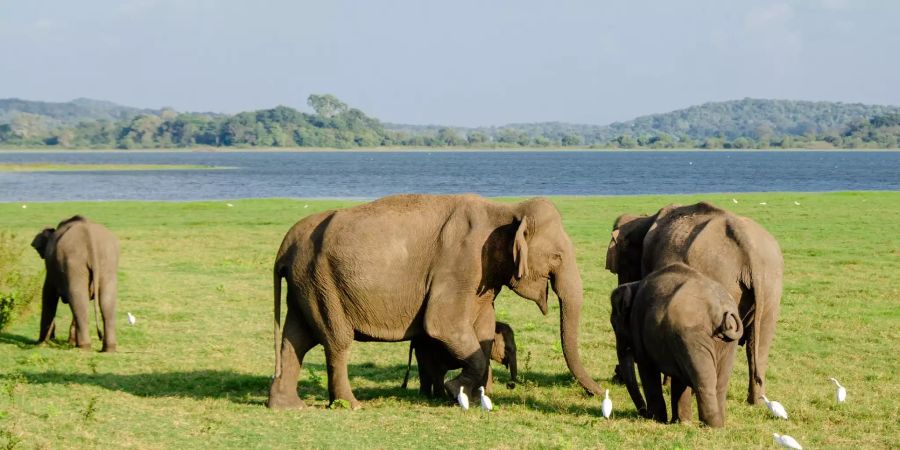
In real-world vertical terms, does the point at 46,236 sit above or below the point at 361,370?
above

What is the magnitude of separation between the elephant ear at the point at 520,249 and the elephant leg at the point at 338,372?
1.98 metres

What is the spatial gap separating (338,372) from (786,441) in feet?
15.4

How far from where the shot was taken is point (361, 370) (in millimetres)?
14109

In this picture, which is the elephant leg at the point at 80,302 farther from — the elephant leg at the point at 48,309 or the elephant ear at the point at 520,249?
the elephant ear at the point at 520,249

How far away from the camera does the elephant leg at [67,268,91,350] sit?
1496 cm

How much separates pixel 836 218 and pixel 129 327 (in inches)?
1073

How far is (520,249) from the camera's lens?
11.3 meters

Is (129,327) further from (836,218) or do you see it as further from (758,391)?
(836,218)

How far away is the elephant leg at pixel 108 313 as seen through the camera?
15016 mm

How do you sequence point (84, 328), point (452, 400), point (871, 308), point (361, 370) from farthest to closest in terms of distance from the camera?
point (871, 308) → point (84, 328) → point (361, 370) → point (452, 400)

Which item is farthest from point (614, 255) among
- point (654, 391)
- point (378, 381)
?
point (378, 381)

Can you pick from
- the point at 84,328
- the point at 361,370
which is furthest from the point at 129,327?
the point at 361,370

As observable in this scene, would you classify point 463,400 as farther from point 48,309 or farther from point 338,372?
point 48,309

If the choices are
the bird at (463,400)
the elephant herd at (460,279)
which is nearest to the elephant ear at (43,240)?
the elephant herd at (460,279)
